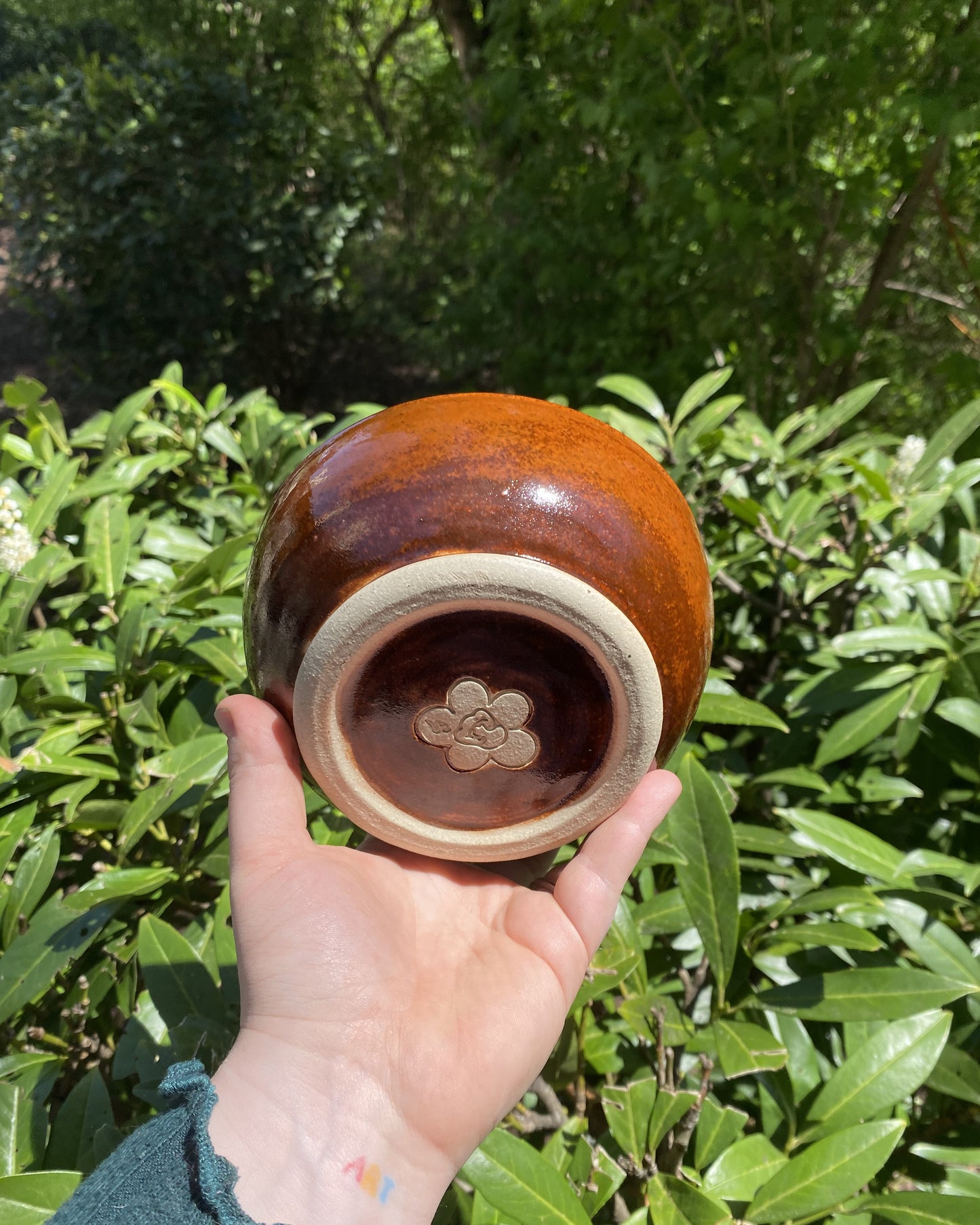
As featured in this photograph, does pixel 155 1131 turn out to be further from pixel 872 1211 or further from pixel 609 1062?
pixel 872 1211

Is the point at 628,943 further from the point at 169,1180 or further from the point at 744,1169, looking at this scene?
the point at 169,1180

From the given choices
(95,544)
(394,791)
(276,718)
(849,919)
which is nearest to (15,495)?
(95,544)

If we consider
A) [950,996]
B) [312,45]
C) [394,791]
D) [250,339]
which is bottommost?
[250,339]

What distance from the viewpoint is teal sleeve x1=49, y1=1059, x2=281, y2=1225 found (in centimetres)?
74

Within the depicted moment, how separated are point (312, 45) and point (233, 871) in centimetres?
547

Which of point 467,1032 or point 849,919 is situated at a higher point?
point 467,1032

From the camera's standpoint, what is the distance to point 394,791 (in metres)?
0.98

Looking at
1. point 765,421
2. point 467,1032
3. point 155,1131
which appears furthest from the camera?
point 765,421

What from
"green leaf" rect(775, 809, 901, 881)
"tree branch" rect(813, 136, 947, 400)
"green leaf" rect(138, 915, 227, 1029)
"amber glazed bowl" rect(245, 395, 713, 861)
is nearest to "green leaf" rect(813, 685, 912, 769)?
"green leaf" rect(775, 809, 901, 881)

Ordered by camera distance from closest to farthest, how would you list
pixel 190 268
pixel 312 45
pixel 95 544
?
pixel 95 544 → pixel 190 268 → pixel 312 45

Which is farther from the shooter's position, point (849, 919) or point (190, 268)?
point (190, 268)

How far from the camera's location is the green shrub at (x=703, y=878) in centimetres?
104

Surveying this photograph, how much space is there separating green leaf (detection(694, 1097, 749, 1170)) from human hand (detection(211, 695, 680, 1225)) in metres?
0.25

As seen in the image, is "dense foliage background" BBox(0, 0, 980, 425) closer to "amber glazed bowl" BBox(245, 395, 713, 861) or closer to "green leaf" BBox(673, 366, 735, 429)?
"green leaf" BBox(673, 366, 735, 429)
